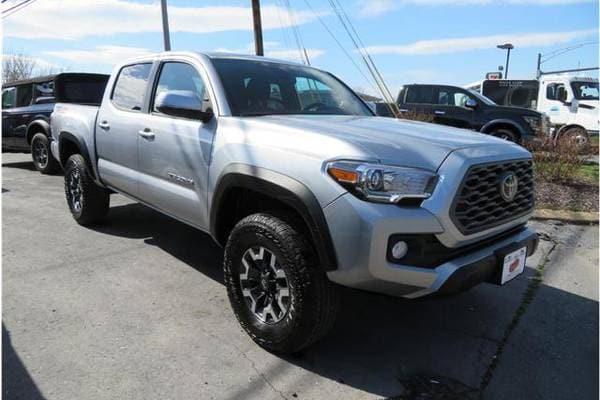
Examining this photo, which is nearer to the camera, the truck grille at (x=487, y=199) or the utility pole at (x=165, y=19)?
the truck grille at (x=487, y=199)

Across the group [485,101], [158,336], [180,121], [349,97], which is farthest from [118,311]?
[485,101]

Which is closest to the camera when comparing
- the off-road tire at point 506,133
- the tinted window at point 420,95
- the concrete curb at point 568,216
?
the concrete curb at point 568,216

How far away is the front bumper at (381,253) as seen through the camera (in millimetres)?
2391

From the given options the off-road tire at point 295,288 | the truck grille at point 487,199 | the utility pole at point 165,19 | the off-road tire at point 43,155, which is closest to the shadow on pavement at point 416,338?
the off-road tire at point 295,288

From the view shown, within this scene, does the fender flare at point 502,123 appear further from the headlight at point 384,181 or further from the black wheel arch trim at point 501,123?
the headlight at point 384,181

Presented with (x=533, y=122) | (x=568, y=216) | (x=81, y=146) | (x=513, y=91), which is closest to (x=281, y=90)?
(x=81, y=146)

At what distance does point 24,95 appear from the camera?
9883 millimetres

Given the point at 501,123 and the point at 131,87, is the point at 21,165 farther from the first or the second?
the point at 501,123

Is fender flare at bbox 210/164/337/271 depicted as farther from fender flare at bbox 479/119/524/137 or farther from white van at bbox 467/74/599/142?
white van at bbox 467/74/599/142

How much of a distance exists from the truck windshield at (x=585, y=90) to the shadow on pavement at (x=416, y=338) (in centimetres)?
1322

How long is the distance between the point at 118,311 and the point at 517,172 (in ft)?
9.18

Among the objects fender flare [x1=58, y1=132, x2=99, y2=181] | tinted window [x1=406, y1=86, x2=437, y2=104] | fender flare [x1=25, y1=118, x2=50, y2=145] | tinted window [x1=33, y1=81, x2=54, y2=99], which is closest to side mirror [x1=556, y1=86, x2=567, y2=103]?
tinted window [x1=406, y1=86, x2=437, y2=104]

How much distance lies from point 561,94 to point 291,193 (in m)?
15.7

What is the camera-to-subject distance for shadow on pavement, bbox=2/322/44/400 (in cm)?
250
